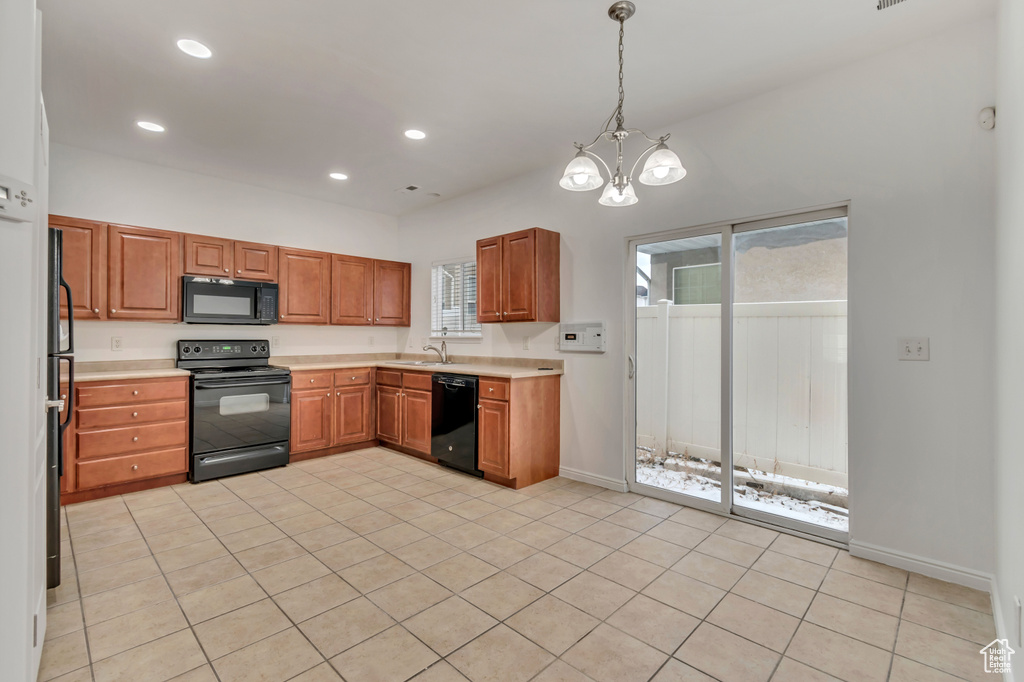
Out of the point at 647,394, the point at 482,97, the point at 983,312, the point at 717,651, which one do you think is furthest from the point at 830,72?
the point at 717,651

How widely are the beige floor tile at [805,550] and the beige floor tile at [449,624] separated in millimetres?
1800

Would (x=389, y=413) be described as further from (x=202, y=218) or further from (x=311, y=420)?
(x=202, y=218)

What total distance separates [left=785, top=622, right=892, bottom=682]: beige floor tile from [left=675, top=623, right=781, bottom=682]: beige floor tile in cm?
Result: 13

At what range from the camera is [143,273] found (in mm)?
4109

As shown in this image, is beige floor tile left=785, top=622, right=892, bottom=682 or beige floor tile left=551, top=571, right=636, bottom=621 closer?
beige floor tile left=785, top=622, right=892, bottom=682

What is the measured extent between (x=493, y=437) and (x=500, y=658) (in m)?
2.19

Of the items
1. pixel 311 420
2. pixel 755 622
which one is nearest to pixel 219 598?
pixel 755 622

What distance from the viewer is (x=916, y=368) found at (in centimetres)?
259

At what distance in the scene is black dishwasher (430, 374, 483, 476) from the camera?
4230 mm

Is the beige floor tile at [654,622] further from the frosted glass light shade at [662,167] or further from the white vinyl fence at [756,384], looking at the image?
the frosted glass light shade at [662,167]

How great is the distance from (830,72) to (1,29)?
3612 mm

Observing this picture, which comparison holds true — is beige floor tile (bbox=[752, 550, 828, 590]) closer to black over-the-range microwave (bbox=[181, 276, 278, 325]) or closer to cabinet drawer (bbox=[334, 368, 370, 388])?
cabinet drawer (bbox=[334, 368, 370, 388])

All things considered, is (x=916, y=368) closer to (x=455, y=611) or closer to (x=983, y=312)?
(x=983, y=312)

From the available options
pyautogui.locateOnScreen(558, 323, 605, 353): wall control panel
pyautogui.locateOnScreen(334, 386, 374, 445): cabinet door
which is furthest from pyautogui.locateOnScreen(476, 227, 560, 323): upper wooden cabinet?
pyautogui.locateOnScreen(334, 386, 374, 445): cabinet door
